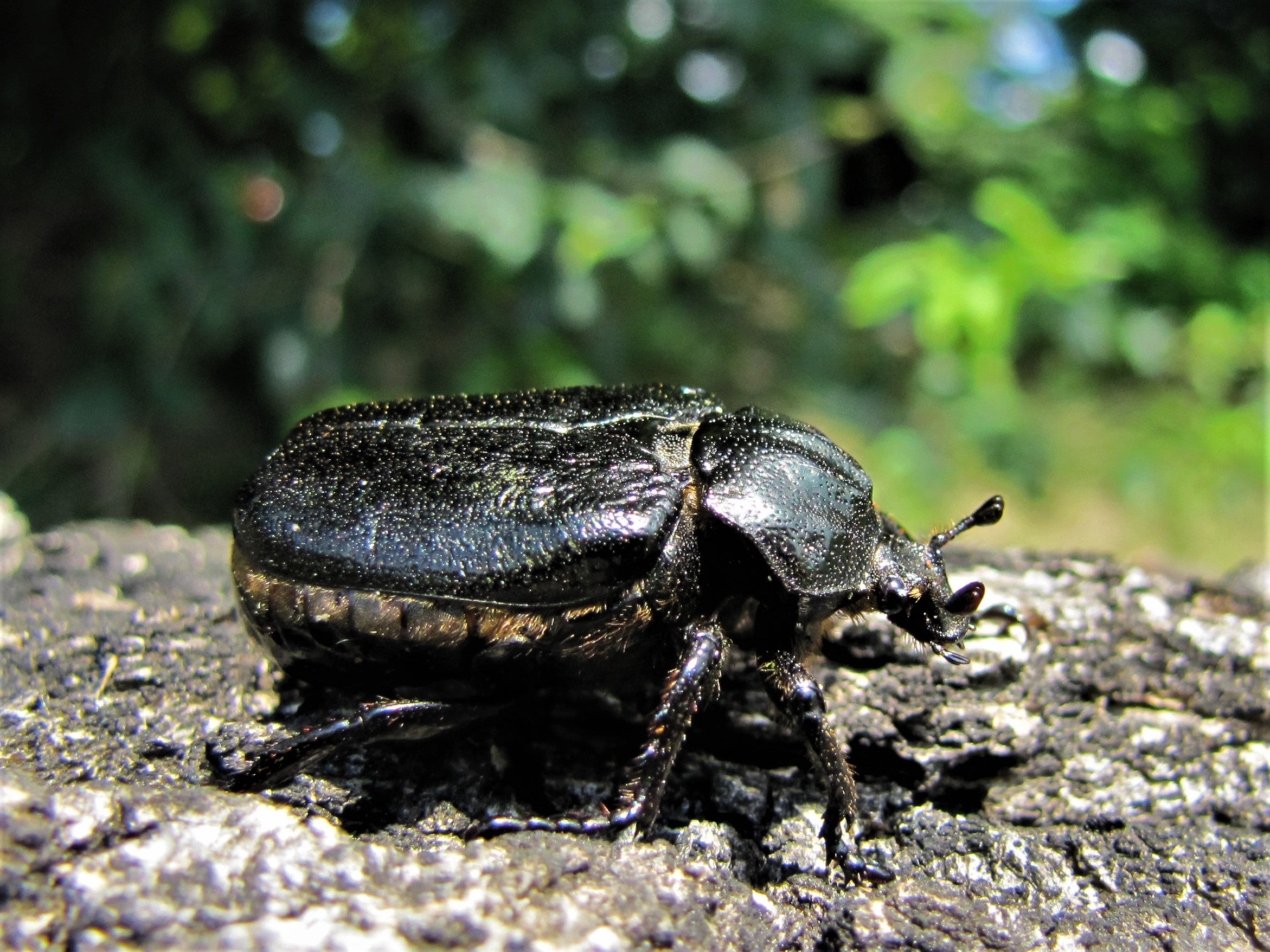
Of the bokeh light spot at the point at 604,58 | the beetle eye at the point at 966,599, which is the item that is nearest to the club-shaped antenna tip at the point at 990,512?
the beetle eye at the point at 966,599

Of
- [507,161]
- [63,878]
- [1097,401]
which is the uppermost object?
[1097,401]

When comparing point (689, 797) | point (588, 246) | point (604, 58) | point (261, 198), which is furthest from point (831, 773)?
point (261, 198)

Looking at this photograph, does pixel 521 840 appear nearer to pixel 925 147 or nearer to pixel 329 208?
pixel 329 208

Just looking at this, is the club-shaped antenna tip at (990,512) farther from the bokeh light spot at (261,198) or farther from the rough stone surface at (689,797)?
the bokeh light spot at (261,198)

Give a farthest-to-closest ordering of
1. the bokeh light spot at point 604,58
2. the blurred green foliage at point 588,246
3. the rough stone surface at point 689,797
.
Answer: the bokeh light spot at point 604,58
the blurred green foliage at point 588,246
the rough stone surface at point 689,797

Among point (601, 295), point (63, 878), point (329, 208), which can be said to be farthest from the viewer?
point (601, 295)

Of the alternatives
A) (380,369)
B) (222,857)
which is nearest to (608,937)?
(222,857)
